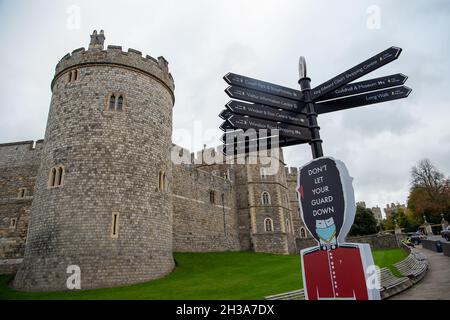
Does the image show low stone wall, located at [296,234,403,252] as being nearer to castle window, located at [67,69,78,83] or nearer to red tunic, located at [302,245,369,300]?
castle window, located at [67,69,78,83]

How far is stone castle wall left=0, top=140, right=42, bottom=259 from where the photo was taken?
1716 centimetres

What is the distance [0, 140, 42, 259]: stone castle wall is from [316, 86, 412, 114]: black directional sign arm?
60.8ft

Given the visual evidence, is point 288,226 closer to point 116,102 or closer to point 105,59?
point 116,102

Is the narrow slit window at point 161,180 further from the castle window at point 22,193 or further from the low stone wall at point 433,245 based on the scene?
the low stone wall at point 433,245

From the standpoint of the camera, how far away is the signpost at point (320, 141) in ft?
14.0

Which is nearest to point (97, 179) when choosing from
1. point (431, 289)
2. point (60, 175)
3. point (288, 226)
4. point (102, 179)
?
point (102, 179)

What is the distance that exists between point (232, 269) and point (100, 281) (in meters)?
7.71

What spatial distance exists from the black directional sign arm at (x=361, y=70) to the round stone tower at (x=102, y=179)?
10.7 metres

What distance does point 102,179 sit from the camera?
13.4m

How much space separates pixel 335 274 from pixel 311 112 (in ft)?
9.54

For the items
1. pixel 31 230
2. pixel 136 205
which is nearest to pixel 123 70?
pixel 136 205

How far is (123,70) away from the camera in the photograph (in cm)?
1548

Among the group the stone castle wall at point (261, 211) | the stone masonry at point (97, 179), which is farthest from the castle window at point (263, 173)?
the stone masonry at point (97, 179)
